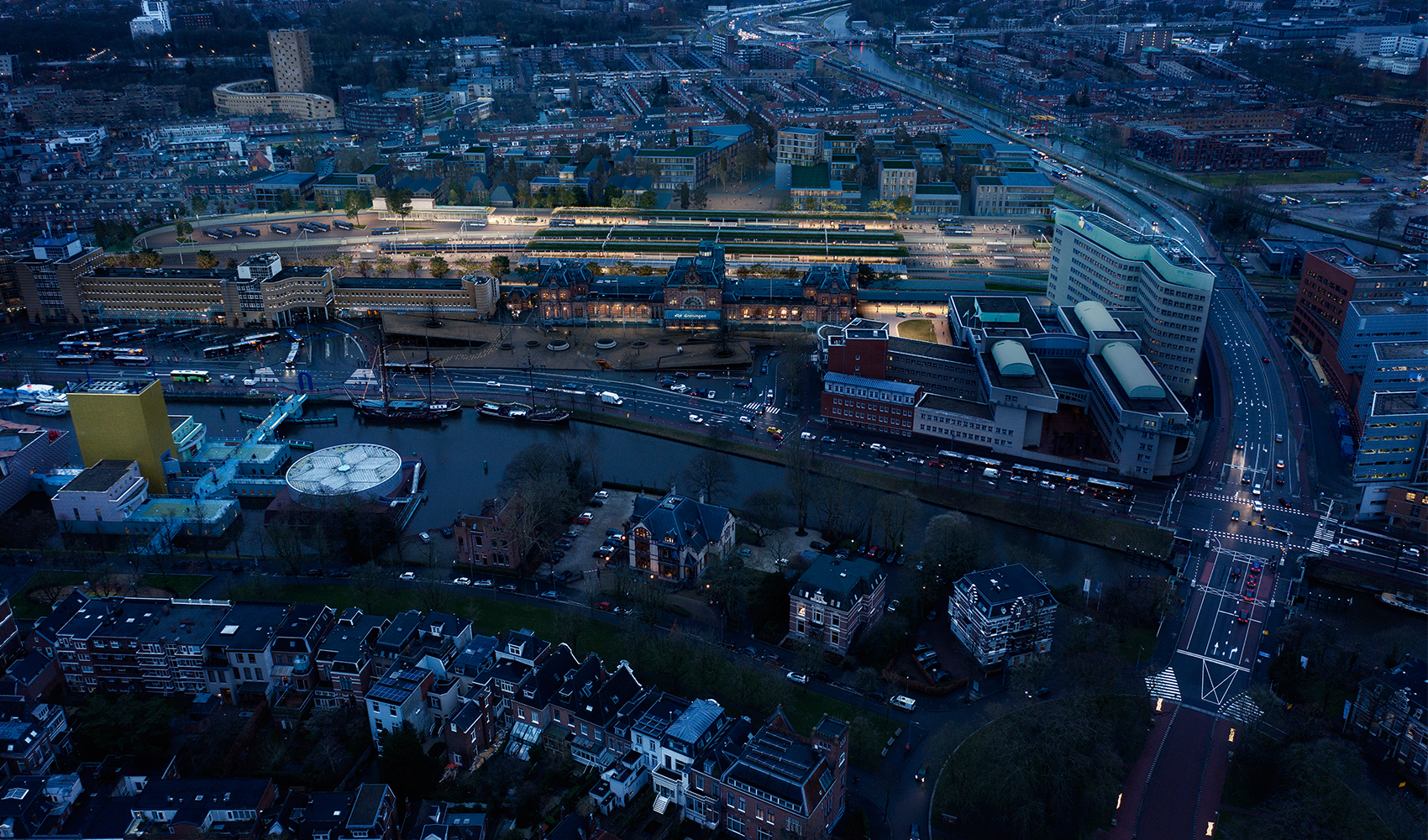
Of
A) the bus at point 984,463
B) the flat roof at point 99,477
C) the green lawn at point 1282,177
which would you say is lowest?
the bus at point 984,463

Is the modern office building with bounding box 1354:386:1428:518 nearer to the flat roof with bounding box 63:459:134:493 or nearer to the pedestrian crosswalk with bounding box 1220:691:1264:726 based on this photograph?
the pedestrian crosswalk with bounding box 1220:691:1264:726

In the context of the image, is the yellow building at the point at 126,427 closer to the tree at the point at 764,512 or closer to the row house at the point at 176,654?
the row house at the point at 176,654

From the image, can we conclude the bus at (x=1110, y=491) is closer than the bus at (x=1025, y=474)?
Yes

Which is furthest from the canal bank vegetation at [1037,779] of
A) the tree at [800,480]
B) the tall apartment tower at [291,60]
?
the tall apartment tower at [291,60]

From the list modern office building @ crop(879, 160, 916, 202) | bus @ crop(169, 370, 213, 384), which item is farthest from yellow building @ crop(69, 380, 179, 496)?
modern office building @ crop(879, 160, 916, 202)

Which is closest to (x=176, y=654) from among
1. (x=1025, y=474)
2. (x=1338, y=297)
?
(x=1025, y=474)

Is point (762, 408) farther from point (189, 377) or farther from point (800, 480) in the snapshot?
point (189, 377)
